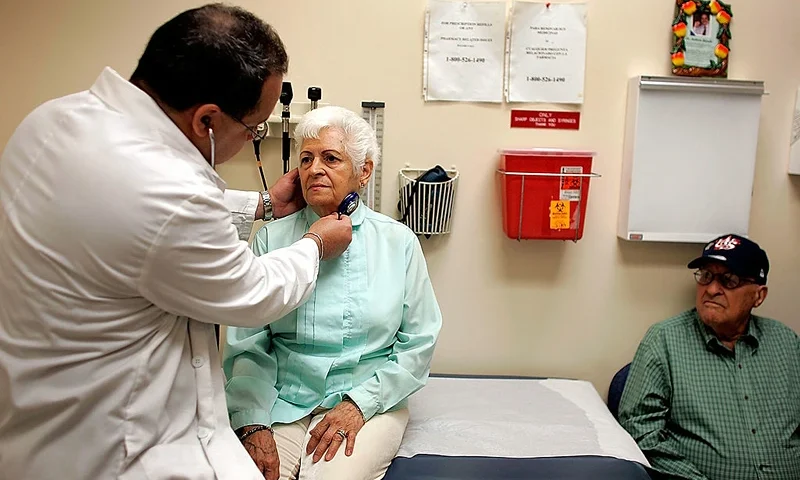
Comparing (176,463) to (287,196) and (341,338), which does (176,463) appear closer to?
(341,338)

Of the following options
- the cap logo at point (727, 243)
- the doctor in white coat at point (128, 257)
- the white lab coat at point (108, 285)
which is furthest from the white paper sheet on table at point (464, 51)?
the white lab coat at point (108, 285)

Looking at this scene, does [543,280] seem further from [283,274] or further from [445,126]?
[283,274]

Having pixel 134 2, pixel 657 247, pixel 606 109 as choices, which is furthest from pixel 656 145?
pixel 134 2

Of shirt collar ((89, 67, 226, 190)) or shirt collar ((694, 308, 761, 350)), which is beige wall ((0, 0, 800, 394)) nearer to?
shirt collar ((694, 308, 761, 350))

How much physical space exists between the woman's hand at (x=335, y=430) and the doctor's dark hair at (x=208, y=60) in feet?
3.00

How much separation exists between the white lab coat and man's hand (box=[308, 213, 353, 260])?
1.31ft

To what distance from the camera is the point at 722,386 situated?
85.0 inches

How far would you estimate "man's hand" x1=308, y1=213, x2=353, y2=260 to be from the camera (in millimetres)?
1665

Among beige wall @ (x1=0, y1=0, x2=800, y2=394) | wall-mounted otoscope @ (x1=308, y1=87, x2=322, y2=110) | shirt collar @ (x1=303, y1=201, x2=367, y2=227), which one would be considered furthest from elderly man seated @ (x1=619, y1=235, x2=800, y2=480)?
wall-mounted otoscope @ (x1=308, y1=87, x2=322, y2=110)

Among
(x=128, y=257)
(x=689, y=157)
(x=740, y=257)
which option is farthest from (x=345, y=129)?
(x=740, y=257)

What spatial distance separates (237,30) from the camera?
1.17 m

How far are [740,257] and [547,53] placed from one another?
97cm

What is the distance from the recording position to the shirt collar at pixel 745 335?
221 cm

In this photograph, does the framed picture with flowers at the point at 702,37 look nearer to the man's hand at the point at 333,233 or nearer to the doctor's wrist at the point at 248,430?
the man's hand at the point at 333,233
